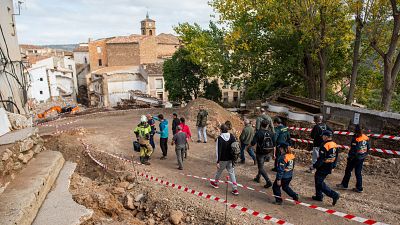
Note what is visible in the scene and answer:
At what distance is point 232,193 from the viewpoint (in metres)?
7.32

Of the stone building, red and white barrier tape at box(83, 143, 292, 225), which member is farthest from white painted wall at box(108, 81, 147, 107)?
red and white barrier tape at box(83, 143, 292, 225)

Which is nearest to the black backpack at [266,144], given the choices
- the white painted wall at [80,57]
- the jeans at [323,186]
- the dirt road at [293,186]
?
the dirt road at [293,186]

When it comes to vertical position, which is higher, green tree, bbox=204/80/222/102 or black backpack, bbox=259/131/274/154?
black backpack, bbox=259/131/274/154

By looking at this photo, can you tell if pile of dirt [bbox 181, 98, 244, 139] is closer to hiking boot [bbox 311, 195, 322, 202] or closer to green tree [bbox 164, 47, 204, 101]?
hiking boot [bbox 311, 195, 322, 202]

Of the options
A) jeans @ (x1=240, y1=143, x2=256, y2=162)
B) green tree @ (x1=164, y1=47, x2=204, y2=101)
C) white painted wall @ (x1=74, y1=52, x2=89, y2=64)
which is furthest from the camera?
white painted wall @ (x1=74, y1=52, x2=89, y2=64)

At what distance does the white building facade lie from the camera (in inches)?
1833

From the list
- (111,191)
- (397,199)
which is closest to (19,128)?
(111,191)

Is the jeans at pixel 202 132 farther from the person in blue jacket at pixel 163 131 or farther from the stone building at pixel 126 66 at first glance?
the stone building at pixel 126 66

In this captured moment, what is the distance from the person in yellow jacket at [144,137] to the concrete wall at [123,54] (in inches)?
1766

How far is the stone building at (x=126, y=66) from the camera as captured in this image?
143ft

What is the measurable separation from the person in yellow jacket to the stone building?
112 feet

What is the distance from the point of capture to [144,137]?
9.06 meters

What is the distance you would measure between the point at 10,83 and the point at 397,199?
544 inches

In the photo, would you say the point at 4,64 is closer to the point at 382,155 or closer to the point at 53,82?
the point at 382,155
